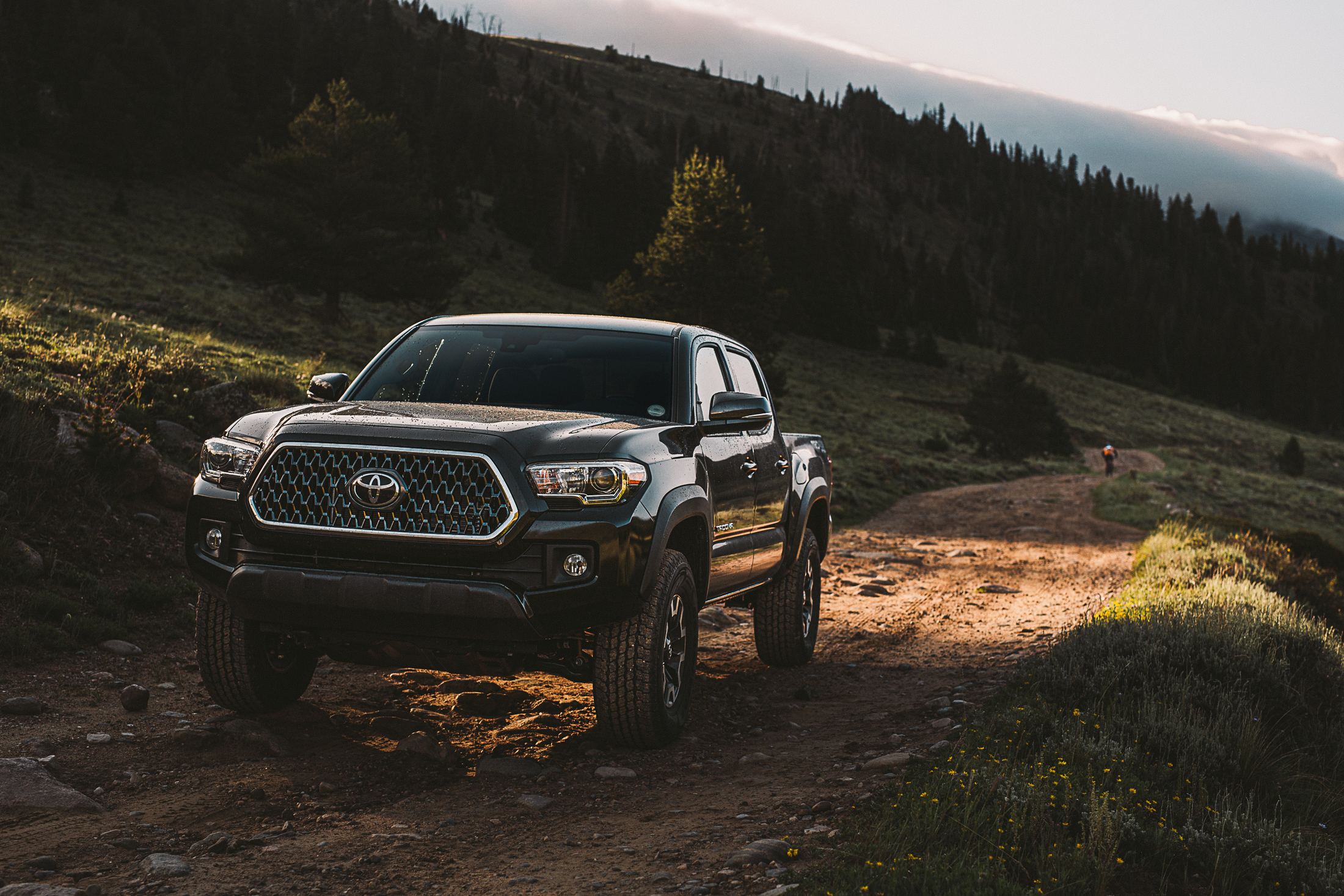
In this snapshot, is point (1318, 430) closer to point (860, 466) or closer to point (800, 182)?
point (800, 182)

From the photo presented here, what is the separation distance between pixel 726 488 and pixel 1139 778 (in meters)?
2.52

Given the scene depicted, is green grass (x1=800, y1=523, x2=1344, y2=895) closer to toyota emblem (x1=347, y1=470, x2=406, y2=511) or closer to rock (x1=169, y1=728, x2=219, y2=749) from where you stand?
toyota emblem (x1=347, y1=470, x2=406, y2=511)

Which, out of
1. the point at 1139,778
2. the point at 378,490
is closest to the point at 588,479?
the point at 378,490

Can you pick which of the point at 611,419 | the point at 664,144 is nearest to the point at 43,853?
the point at 611,419

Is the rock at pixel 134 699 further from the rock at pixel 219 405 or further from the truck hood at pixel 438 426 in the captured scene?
the rock at pixel 219 405

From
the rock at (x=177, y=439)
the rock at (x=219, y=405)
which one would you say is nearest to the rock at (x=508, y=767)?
the rock at (x=177, y=439)

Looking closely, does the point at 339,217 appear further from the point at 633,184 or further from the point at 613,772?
the point at 633,184

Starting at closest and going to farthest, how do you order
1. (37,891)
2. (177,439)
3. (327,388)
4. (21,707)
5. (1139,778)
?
(37,891), (1139,778), (21,707), (327,388), (177,439)

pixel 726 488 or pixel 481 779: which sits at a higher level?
pixel 726 488

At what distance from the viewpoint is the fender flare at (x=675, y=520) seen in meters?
4.54

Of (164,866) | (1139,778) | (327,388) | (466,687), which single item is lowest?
(466,687)

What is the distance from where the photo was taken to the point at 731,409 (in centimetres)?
541

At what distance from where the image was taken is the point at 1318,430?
128625 mm

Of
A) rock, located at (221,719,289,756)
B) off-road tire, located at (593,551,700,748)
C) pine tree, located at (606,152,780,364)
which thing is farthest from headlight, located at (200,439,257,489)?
pine tree, located at (606,152,780,364)
